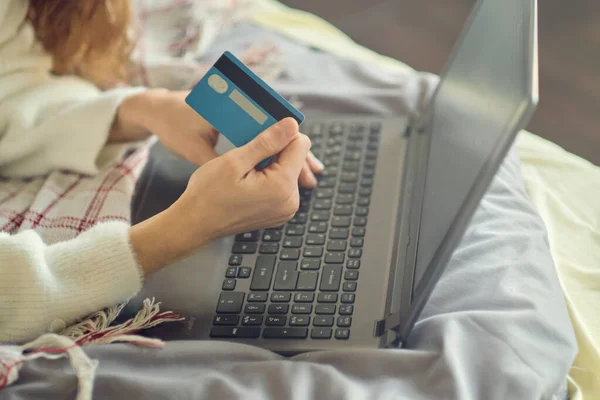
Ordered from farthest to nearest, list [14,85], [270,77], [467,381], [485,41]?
1. [270,77]
2. [14,85]
3. [485,41]
4. [467,381]

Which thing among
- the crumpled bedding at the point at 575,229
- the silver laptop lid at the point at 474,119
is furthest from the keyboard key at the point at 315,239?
the crumpled bedding at the point at 575,229

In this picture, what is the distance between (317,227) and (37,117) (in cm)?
38

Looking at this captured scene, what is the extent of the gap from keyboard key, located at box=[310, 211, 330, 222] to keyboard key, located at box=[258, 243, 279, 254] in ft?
0.18

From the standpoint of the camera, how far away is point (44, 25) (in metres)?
0.86

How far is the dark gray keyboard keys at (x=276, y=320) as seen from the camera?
602 millimetres

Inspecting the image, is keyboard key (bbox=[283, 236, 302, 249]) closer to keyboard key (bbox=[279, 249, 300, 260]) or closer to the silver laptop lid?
keyboard key (bbox=[279, 249, 300, 260])

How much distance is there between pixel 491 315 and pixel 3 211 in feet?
1.71

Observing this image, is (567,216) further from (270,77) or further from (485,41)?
(270,77)

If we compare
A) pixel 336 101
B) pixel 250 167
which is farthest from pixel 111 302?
pixel 336 101

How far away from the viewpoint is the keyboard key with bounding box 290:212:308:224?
703 millimetres

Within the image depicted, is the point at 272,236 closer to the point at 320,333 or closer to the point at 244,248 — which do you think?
the point at 244,248

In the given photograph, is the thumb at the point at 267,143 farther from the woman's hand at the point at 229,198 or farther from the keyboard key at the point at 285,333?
the keyboard key at the point at 285,333

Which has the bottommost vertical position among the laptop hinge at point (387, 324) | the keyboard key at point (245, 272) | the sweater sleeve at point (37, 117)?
the sweater sleeve at point (37, 117)

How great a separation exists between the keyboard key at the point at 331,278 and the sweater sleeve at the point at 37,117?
12.6 inches
